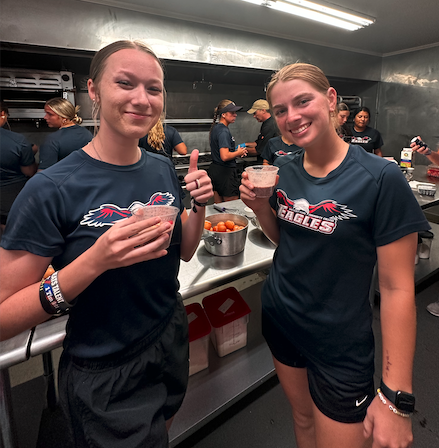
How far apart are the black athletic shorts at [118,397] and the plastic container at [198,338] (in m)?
0.80

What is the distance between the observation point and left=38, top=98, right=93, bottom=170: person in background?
9.90ft

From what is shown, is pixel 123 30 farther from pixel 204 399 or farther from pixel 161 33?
pixel 204 399

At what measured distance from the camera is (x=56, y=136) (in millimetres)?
3043

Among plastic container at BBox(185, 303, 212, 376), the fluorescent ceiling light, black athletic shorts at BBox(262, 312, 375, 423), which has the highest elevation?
the fluorescent ceiling light

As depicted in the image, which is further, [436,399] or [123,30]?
[123,30]

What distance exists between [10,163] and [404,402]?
3827 millimetres

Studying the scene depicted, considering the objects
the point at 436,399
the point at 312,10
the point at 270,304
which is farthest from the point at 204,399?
the point at 312,10

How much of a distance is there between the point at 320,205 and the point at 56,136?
124 inches

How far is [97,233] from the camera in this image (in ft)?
2.64

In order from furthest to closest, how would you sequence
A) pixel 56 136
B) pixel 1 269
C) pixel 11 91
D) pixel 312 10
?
pixel 312 10 < pixel 11 91 < pixel 56 136 < pixel 1 269

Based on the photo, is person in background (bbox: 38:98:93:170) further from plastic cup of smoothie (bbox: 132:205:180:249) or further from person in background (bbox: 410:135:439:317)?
person in background (bbox: 410:135:439:317)

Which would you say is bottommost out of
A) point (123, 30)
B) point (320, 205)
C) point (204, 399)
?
point (204, 399)

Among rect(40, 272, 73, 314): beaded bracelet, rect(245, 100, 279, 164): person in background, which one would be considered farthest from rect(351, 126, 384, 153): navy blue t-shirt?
rect(40, 272, 73, 314): beaded bracelet

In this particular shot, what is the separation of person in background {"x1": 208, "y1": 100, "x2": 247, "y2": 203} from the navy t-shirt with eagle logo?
317cm
